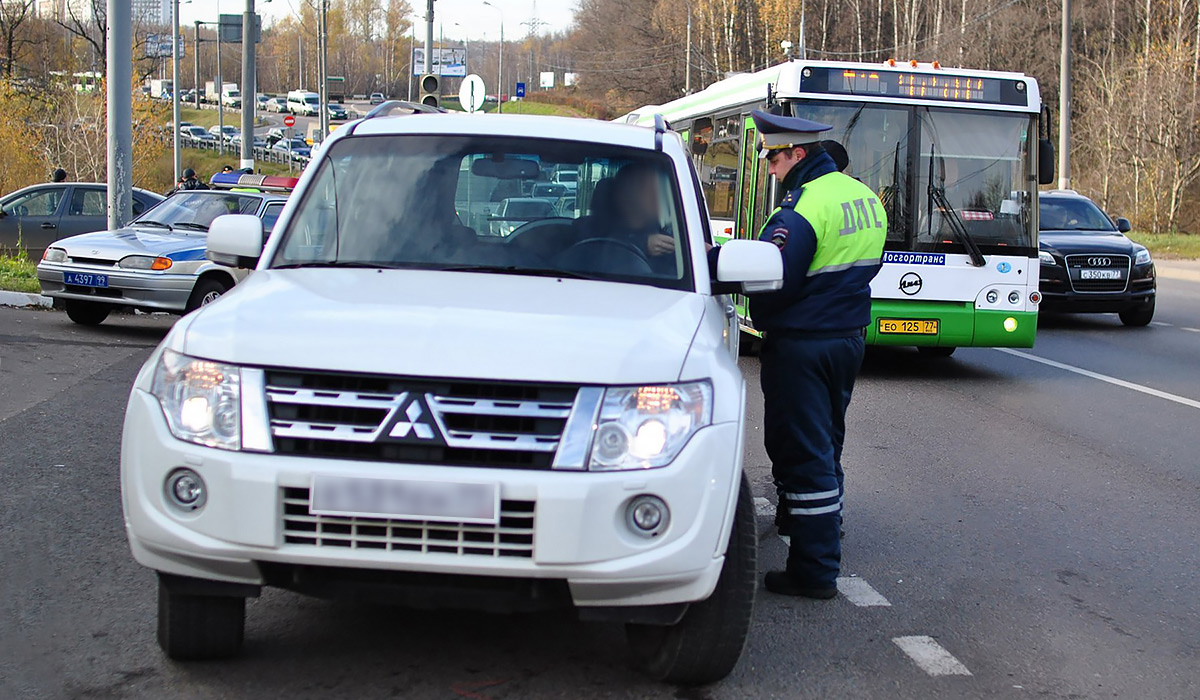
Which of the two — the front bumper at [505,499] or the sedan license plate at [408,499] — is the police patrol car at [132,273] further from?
the sedan license plate at [408,499]

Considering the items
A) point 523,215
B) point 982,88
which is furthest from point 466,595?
point 982,88

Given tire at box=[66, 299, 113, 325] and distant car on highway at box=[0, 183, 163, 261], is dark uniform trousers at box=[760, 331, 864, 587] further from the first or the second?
distant car on highway at box=[0, 183, 163, 261]

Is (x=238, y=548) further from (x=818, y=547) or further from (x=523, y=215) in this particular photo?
(x=818, y=547)

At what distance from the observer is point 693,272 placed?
4.79 meters

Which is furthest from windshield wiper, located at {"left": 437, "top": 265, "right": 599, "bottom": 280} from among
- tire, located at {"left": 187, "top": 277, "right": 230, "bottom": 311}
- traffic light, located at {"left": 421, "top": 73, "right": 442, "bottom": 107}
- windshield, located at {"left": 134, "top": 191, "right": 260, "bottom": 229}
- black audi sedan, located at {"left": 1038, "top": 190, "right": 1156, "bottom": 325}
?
traffic light, located at {"left": 421, "top": 73, "right": 442, "bottom": 107}

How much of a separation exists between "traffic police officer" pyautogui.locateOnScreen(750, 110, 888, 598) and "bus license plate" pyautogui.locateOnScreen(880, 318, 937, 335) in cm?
681

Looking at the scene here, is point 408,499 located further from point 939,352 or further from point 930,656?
point 939,352

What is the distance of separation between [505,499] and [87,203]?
18.1 m

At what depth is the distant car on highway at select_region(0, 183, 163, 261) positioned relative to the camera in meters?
19.8

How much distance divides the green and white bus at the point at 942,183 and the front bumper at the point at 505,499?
27.5ft

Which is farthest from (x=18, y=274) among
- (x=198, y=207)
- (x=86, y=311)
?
(x=198, y=207)

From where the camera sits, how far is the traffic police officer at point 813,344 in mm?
5285

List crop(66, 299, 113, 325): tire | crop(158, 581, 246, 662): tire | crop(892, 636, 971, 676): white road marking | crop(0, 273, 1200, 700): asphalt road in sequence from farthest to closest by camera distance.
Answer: crop(66, 299, 113, 325): tire → crop(892, 636, 971, 676): white road marking → crop(0, 273, 1200, 700): asphalt road → crop(158, 581, 246, 662): tire

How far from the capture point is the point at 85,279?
13633 millimetres
